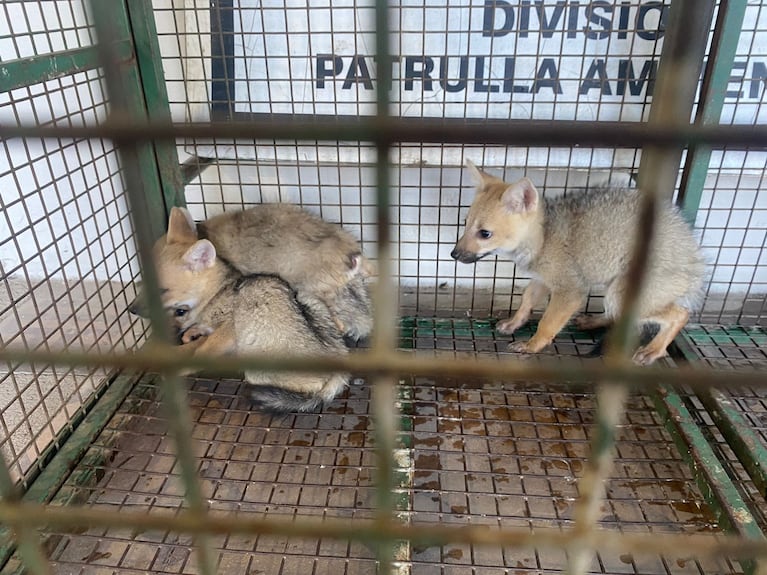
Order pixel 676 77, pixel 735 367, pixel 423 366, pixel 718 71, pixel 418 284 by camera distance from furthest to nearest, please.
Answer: pixel 418 284 → pixel 735 367 → pixel 718 71 → pixel 423 366 → pixel 676 77

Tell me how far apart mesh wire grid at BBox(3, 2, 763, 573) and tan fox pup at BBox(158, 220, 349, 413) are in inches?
5.1

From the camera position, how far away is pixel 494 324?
9.72 ft

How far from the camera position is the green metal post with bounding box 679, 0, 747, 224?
226cm

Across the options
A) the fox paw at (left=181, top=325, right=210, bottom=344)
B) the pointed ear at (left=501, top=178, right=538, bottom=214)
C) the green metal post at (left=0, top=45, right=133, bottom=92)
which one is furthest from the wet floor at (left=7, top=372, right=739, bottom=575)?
the green metal post at (left=0, top=45, right=133, bottom=92)

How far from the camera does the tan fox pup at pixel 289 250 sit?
276 cm

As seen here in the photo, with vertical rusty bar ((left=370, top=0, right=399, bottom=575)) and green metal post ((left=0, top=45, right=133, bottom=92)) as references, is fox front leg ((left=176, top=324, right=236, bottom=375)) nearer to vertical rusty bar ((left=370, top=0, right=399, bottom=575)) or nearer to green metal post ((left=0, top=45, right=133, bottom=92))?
green metal post ((left=0, top=45, right=133, bottom=92))

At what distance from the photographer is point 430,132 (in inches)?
25.0

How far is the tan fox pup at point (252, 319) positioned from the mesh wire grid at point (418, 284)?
0.13 metres

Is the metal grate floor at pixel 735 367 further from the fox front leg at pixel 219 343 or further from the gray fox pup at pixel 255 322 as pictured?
the fox front leg at pixel 219 343

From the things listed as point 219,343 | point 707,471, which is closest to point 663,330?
point 707,471

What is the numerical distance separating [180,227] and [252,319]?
1.83 feet

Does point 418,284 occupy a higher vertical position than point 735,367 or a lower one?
higher

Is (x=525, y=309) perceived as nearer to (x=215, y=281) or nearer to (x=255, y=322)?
(x=255, y=322)

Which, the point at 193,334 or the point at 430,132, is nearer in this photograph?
the point at 430,132
